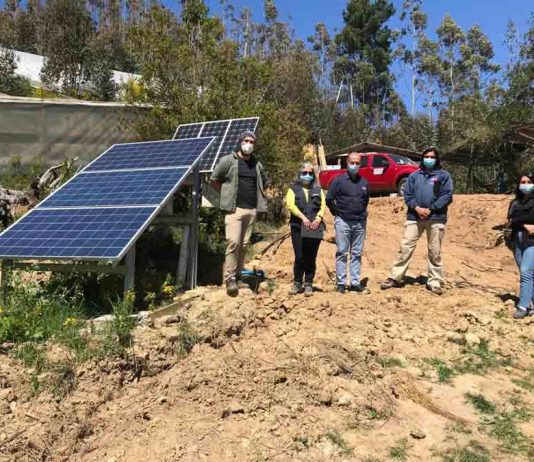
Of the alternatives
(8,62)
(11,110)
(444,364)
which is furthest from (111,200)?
(8,62)

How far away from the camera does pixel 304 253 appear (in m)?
6.48

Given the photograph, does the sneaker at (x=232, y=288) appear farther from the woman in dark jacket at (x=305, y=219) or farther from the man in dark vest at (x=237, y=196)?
the woman in dark jacket at (x=305, y=219)

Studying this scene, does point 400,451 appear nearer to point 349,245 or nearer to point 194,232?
point 349,245

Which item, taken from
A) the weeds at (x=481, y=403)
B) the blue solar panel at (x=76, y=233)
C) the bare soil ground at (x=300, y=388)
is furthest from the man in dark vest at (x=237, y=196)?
the weeds at (x=481, y=403)

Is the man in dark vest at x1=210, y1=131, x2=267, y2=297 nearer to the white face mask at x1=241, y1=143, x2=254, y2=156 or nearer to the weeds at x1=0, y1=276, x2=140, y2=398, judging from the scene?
the white face mask at x1=241, y1=143, x2=254, y2=156

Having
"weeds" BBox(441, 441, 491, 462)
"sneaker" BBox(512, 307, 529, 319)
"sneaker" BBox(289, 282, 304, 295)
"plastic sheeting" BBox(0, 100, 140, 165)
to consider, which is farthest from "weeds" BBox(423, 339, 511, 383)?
"plastic sheeting" BBox(0, 100, 140, 165)

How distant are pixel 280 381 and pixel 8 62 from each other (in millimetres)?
23958

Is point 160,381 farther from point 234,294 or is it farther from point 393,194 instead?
point 393,194

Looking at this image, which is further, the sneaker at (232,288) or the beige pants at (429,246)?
the beige pants at (429,246)

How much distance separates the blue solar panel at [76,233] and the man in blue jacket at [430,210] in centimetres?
324

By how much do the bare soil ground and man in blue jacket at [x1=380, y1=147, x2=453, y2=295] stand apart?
0.44m

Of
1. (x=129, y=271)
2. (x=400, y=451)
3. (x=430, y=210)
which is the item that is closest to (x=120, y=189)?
(x=129, y=271)

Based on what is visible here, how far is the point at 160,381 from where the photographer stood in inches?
176

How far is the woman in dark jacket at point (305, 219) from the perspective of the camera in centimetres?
642
